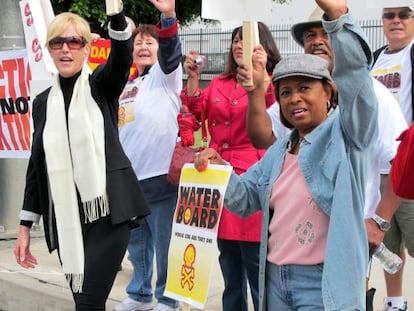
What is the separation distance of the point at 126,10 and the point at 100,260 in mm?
18007

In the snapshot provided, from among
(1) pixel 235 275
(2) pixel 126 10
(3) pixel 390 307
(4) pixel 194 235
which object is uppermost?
(2) pixel 126 10

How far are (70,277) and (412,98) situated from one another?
2368 mm

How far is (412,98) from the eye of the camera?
4391 mm

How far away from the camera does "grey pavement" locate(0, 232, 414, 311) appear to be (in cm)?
508

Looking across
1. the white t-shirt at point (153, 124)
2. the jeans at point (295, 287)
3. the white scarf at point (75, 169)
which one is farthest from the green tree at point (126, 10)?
the jeans at point (295, 287)

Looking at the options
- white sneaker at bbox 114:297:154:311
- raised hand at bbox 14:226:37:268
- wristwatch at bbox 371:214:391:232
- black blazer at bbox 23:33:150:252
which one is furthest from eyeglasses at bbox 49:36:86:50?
white sneaker at bbox 114:297:154:311

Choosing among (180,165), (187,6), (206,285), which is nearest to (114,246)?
(206,285)

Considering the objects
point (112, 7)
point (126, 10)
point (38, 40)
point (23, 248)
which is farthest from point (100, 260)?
point (126, 10)

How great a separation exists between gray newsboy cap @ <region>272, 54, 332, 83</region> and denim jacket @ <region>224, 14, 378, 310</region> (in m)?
0.17

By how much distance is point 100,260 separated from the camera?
343 centimetres

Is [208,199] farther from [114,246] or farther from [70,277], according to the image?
[70,277]

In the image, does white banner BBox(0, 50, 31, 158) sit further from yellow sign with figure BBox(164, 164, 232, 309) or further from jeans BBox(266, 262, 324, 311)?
jeans BBox(266, 262, 324, 311)

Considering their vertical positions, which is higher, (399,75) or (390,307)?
(399,75)

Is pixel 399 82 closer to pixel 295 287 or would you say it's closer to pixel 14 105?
pixel 295 287
